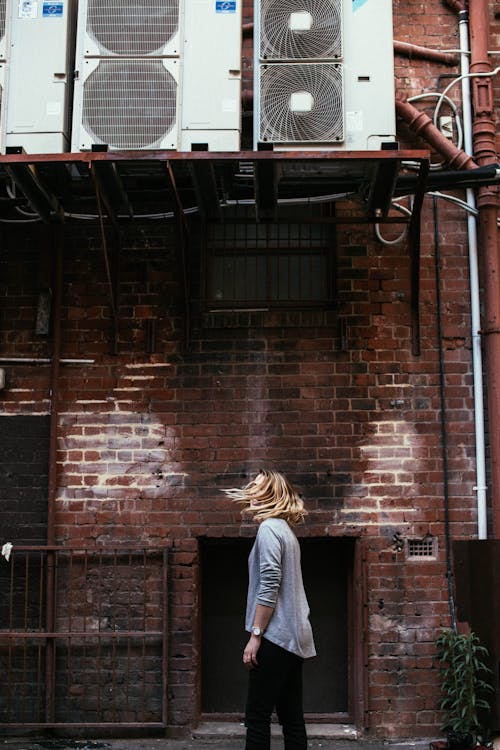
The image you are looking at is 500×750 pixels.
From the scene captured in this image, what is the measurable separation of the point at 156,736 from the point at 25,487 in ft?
6.67

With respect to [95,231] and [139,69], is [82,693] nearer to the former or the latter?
[95,231]

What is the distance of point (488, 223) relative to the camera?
6.51 metres

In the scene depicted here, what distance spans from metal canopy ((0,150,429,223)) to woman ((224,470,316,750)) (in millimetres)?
2167

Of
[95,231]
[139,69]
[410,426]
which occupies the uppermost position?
[139,69]

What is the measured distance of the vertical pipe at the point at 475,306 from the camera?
20.5ft

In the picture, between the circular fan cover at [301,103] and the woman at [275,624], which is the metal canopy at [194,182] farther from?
the woman at [275,624]

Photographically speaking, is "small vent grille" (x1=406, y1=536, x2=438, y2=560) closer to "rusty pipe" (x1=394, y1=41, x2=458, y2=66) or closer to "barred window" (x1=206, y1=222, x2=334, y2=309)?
"barred window" (x1=206, y1=222, x2=334, y2=309)

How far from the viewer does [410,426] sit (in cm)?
638

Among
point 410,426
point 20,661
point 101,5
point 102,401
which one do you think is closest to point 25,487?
point 102,401

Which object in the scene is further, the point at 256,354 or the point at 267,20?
the point at 256,354

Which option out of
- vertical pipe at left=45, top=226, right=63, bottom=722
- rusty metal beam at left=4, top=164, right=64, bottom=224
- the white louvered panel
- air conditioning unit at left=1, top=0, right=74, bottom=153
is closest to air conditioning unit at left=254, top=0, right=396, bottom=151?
the white louvered panel

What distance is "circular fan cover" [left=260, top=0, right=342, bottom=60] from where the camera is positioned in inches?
228

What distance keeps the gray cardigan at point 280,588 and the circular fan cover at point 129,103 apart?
2.73 m

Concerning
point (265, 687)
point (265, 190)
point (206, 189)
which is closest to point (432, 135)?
point (265, 190)
